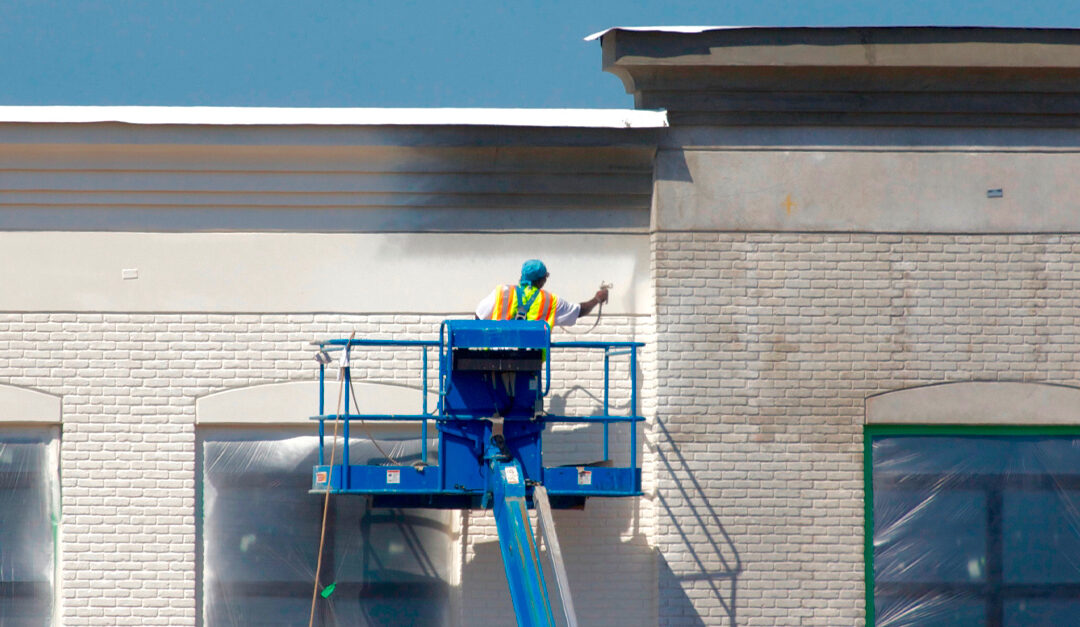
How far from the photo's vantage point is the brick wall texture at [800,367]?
1033 cm

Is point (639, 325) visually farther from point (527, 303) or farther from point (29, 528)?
point (29, 528)

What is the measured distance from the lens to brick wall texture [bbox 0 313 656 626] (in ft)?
33.7

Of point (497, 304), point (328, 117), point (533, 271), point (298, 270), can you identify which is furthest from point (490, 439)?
point (328, 117)

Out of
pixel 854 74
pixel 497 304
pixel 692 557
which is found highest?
pixel 854 74

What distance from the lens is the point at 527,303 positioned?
9664 millimetres

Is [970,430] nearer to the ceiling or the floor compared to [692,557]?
nearer to the ceiling

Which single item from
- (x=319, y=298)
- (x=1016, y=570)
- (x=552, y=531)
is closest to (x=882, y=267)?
(x=1016, y=570)

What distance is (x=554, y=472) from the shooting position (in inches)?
370

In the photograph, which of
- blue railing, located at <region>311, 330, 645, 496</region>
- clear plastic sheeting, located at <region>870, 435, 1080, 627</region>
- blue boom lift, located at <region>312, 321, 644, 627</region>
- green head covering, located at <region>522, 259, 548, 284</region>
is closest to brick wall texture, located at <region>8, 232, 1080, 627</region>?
blue railing, located at <region>311, 330, 645, 496</region>

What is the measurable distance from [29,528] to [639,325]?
5.22 meters

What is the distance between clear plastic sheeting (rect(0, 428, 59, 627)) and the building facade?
2cm

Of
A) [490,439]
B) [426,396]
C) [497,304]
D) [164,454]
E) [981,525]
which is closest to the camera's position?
[490,439]

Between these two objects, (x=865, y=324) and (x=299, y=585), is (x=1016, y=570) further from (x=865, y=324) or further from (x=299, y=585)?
(x=299, y=585)

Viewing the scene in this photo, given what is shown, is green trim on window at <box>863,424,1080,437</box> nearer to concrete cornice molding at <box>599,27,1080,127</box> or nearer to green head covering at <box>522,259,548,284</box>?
concrete cornice molding at <box>599,27,1080,127</box>
